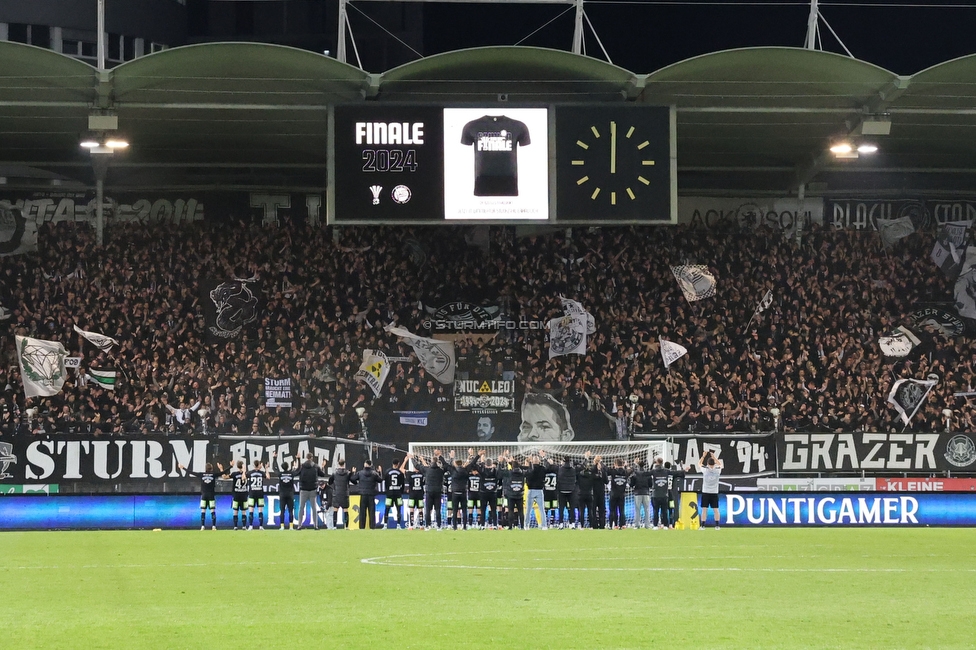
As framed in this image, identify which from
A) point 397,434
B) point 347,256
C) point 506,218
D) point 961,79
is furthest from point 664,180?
point 347,256

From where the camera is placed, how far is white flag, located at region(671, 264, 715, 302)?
35.9 m

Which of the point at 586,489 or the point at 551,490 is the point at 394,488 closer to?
the point at 551,490

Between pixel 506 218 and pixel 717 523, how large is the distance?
914 centimetres

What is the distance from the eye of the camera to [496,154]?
24312mm

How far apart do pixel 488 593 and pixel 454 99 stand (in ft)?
52.8

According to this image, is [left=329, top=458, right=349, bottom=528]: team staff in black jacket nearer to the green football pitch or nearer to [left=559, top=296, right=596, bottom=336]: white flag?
the green football pitch

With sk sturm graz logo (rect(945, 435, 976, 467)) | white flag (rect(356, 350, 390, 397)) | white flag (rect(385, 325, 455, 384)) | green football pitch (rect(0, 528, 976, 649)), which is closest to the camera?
green football pitch (rect(0, 528, 976, 649))

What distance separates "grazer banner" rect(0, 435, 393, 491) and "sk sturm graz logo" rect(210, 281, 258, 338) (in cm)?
584

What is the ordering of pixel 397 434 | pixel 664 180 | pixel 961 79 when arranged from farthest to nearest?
pixel 397 434
pixel 961 79
pixel 664 180

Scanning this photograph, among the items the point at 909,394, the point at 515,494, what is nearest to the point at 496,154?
the point at 515,494

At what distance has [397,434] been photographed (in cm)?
3219

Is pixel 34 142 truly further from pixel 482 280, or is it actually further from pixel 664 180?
pixel 664 180

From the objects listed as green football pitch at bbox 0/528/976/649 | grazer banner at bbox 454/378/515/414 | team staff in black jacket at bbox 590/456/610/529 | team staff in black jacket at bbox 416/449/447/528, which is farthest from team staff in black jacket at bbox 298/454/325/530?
team staff in black jacket at bbox 590/456/610/529

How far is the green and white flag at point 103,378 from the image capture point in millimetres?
32938
